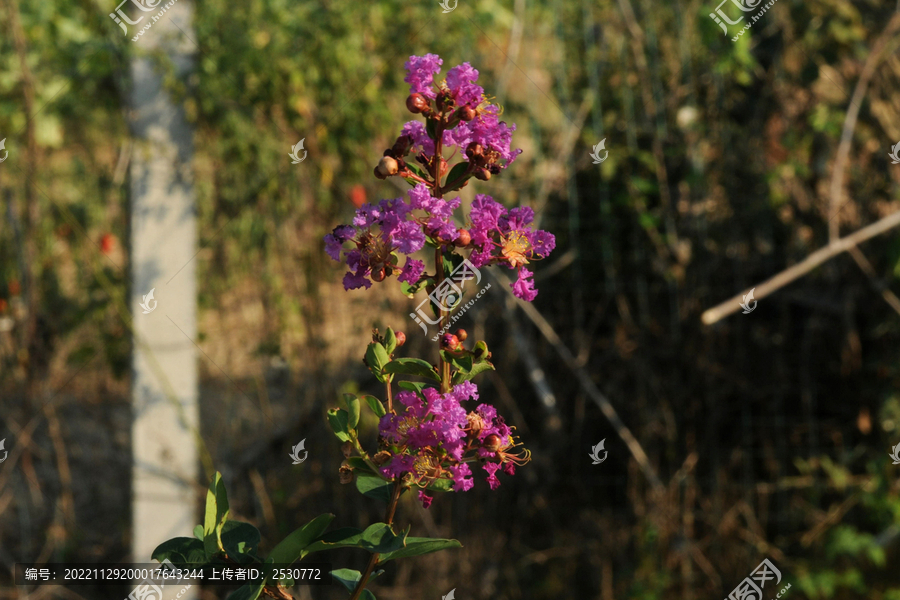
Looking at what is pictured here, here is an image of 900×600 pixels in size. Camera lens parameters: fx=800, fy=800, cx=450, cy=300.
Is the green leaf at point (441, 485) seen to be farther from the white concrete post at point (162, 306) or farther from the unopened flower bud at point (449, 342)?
Answer: the white concrete post at point (162, 306)

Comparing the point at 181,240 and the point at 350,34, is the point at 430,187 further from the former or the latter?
the point at 350,34

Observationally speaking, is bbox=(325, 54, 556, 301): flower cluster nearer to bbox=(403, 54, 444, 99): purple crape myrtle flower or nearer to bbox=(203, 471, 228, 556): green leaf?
bbox=(403, 54, 444, 99): purple crape myrtle flower

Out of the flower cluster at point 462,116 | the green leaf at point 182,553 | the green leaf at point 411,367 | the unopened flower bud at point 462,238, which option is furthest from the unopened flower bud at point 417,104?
the green leaf at point 182,553

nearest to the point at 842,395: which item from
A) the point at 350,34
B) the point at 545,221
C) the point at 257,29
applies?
the point at 545,221

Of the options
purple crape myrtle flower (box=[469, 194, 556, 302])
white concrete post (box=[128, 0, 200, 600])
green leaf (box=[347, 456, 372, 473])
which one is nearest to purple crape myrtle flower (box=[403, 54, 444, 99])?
purple crape myrtle flower (box=[469, 194, 556, 302])

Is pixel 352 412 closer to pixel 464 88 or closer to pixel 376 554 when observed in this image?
pixel 376 554

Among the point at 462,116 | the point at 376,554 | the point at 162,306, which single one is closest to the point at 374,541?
the point at 376,554

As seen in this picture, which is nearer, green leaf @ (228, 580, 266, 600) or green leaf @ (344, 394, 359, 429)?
green leaf @ (228, 580, 266, 600)
